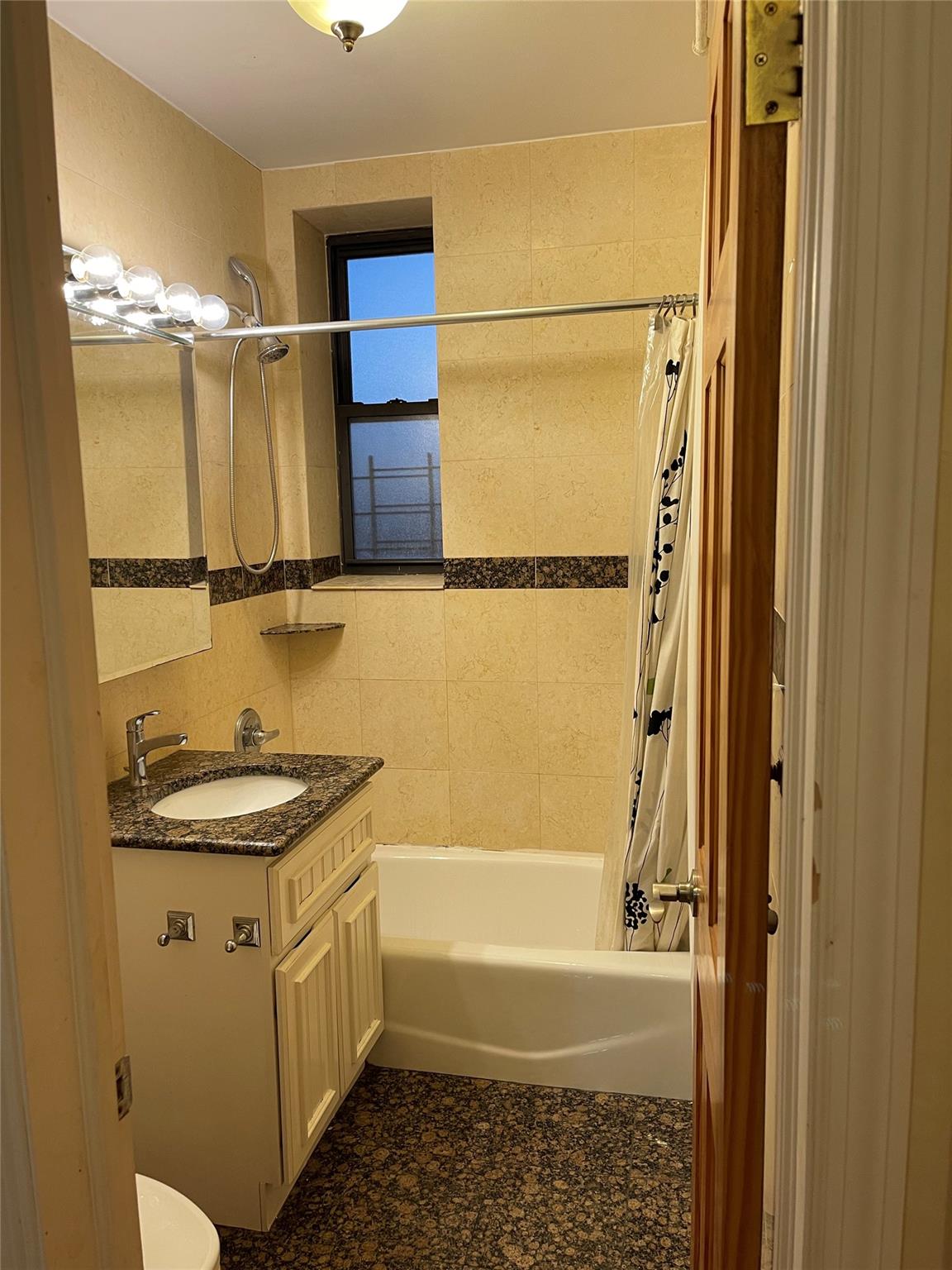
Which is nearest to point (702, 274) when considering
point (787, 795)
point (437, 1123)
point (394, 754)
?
point (787, 795)

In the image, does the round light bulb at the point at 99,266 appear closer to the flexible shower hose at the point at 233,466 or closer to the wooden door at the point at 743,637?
the flexible shower hose at the point at 233,466

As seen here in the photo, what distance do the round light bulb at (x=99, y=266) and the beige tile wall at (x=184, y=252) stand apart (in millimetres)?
107

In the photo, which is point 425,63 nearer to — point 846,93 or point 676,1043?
point 846,93

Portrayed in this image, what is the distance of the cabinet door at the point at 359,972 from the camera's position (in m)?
2.17

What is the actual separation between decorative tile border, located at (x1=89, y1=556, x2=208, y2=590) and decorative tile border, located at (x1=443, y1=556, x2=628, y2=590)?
870 mm

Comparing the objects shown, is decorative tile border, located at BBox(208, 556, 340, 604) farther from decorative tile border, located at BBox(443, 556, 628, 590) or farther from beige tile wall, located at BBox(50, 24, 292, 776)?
decorative tile border, located at BBox(443, 556, 628, 590)

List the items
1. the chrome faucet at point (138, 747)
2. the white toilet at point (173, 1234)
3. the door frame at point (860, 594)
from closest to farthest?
the door frame at point (860, 594), the white toilet at point (173, 1234), the chrome faucet at point (138, 747)

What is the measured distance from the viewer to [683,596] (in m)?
2.17

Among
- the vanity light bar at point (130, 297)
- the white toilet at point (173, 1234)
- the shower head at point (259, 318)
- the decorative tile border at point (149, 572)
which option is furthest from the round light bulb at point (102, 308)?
the white toilet at point (173, 1234)

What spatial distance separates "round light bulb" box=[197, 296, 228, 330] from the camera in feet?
8.27

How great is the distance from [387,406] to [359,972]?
200 cm

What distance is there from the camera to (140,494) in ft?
7.61

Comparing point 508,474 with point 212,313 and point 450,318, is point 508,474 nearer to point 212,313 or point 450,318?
point 450,318

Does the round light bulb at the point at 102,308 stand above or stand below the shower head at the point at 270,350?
below
